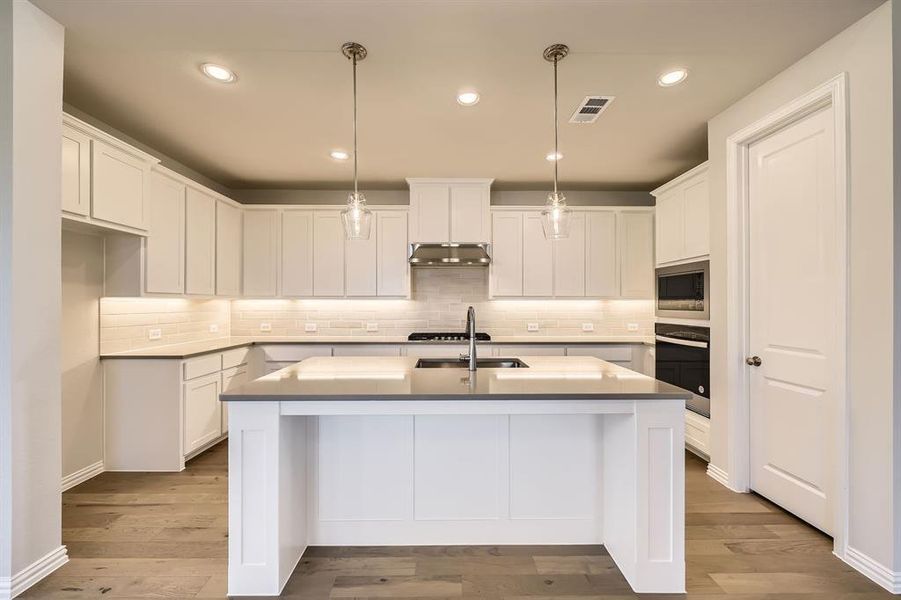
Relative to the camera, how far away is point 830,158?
2330mm

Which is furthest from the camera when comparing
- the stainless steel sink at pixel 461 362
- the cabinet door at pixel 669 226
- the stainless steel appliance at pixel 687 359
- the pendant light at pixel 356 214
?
the cabinet door at pixel 669 226

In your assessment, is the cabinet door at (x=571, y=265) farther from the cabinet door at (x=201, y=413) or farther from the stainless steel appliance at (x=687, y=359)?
the cabinet door at (x=201, y=413)

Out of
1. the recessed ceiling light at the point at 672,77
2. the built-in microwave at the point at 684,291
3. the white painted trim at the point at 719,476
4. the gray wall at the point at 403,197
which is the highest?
the recessed ceiling light at the point at 672,77

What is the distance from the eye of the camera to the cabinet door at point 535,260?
4.88 meters

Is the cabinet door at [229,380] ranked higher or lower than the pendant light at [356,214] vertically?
lower

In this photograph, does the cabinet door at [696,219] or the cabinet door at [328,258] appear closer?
the cabinet door at [696,219]

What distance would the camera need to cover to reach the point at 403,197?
5234 mm

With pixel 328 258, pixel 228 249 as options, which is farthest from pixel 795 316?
pixel 228 249

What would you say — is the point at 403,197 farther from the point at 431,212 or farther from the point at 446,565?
the point at 446,565

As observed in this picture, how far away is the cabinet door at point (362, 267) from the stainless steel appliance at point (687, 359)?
9.54 feet

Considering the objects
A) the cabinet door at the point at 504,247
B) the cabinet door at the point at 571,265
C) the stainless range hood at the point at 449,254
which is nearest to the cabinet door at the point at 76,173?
the stainless range hood at the point at 449,254

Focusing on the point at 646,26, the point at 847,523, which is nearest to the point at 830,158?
the point at 646,26

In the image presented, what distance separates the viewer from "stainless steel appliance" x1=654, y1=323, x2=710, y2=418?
3.37 metres

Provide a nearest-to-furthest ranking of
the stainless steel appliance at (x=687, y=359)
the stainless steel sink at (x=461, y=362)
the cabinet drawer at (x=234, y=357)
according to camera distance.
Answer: the stainless steel sink at (x=461, y=362) → the stainless steel appliance at (x=687, y=359) → the cabinet drawer at (x=234, y=357)
